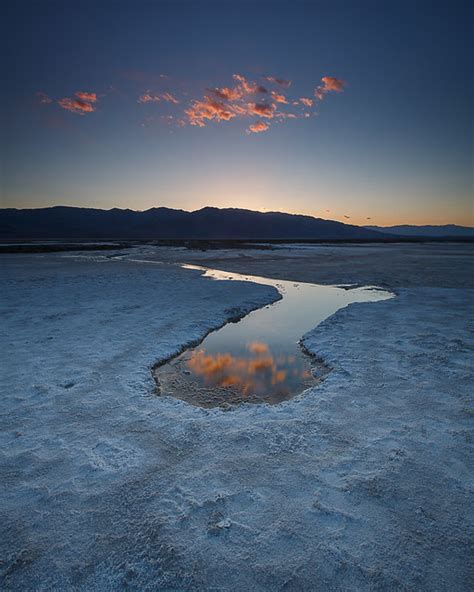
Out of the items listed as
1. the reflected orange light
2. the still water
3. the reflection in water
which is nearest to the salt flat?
the still water

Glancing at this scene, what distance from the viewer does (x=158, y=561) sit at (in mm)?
2656

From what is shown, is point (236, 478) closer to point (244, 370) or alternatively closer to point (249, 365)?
point (244, 370)

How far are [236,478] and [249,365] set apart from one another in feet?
12.2

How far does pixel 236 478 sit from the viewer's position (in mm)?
Result: 3590

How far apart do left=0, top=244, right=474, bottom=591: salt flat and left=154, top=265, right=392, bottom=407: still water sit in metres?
0.48

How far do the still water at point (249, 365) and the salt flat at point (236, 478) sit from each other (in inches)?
18.9

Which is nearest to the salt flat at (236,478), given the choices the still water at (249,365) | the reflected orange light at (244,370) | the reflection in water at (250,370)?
the still water at (249,365)

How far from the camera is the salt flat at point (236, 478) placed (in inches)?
103

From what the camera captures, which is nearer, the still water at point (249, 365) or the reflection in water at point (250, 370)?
the still water at point (249, 365)

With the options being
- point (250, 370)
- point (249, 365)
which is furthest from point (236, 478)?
point (249, 365)

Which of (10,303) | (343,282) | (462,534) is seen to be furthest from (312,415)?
(343,282)

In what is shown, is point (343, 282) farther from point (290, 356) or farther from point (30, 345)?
point (30, 345)

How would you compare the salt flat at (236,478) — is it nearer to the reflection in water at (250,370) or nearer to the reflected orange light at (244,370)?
the reflection in water at (250,370)

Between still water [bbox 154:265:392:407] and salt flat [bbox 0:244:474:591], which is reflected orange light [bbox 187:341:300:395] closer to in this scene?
still water [bbox 154:265:392:407]
